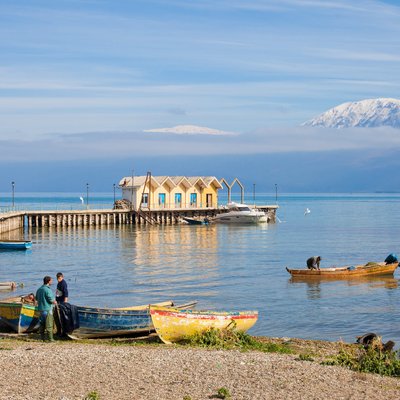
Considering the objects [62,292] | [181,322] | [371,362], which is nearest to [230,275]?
[62,292]

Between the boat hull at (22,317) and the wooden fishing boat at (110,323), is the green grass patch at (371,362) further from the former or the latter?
the boat hull at (22,317)

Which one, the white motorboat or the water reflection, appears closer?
the water reflection

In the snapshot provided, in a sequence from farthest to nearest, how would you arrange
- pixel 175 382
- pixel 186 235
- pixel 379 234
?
pixel 379 234, pixel 186 235, pixel 175 382

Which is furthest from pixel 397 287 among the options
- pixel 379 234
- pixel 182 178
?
pixel 182 178

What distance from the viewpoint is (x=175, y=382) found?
14.3 m

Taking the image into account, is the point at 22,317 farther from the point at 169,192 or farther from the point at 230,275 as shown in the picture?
the point at 169,192

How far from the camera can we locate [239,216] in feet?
306

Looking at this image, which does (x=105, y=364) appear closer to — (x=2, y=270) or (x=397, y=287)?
(x=397, y=287)

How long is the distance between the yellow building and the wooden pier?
1.04 m

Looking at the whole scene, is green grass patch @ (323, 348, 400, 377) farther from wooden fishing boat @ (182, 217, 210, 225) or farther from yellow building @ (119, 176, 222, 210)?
wooden fishing boat @ (182, 217, 210, 225)

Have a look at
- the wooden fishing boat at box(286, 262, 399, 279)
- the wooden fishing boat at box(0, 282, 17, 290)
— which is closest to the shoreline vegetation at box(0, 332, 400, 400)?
the wooden fishing boat at box(0, 282, 17, 290)

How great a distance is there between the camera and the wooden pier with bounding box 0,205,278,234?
8288 cm

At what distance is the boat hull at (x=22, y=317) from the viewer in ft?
65.4

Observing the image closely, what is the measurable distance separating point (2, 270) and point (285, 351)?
28356 millimetres
